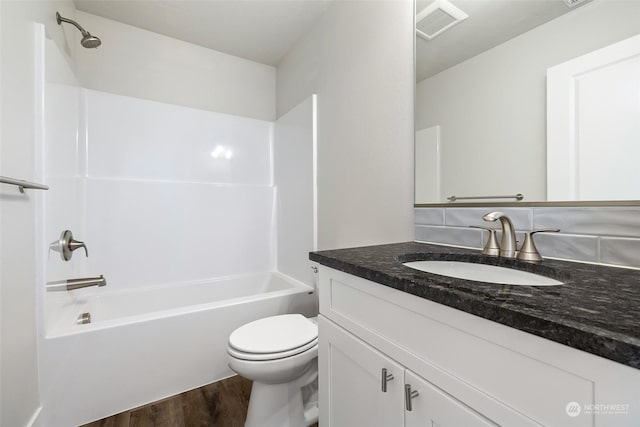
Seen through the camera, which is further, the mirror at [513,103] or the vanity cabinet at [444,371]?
the mirror at [513,103]

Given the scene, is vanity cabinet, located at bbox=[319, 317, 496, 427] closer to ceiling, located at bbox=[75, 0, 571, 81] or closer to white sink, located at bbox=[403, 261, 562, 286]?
white sink, located at bbox=[403, 261, 562, 286]

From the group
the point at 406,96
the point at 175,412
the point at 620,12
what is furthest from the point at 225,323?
the point at 620,12

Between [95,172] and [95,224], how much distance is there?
0.37 metres

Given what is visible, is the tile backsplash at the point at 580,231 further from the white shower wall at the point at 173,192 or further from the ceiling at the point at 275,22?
the white shower wall at the point at 173,192

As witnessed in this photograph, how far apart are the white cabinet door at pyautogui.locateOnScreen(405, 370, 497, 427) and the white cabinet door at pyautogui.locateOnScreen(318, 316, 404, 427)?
36 mm

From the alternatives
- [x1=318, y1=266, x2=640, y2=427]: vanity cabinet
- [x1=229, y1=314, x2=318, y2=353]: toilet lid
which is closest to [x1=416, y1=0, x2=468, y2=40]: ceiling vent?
[x1=318, y1=266, x2=640, y2=427]: vanity cabinet

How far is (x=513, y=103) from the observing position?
0.89 m

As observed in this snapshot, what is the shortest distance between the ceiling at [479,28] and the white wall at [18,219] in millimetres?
1644

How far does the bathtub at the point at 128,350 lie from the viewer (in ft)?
4.20

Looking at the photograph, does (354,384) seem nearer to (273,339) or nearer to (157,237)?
(273,339)

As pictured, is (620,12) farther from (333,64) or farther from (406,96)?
(333,64)

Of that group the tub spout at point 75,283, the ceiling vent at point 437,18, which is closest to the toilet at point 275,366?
the tub spout at point 75,283

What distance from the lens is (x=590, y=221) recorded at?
0.74 m

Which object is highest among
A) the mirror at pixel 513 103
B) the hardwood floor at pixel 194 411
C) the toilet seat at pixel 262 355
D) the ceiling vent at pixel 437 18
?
the ceiling vent at pixel 437 18
